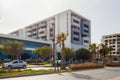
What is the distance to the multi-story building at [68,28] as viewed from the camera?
10469cm

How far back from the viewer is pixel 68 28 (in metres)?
105

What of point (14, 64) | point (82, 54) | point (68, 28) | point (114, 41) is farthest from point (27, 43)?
point (114, 41)

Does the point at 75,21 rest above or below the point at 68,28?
above

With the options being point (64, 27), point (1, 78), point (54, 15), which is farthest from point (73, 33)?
point (1, 78)

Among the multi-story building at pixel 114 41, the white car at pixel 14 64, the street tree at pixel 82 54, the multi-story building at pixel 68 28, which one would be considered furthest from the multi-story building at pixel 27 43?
the multi-story building at pixel 114 41

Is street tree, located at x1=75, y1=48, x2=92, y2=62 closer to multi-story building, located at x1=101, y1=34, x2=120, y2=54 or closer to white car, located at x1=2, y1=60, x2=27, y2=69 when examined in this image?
white car, located at x1=2, y1=60, x2=27, y2=69

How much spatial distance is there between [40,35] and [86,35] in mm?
22168

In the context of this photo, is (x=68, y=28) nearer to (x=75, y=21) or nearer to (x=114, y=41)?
(x=75, y=21)

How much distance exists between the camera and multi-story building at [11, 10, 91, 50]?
105m

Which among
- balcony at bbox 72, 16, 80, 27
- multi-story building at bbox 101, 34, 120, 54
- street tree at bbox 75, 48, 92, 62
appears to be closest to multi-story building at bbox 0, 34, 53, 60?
balcony at bbox 72, 16, 80, 27

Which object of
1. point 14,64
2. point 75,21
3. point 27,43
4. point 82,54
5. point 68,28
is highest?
point 75,21

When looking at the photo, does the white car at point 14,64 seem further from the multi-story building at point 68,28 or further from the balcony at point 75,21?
the balcony at point 75,21

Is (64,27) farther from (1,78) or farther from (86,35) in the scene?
(1,78)

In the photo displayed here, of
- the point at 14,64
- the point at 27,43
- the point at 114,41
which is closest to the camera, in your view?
the point at 14,64
